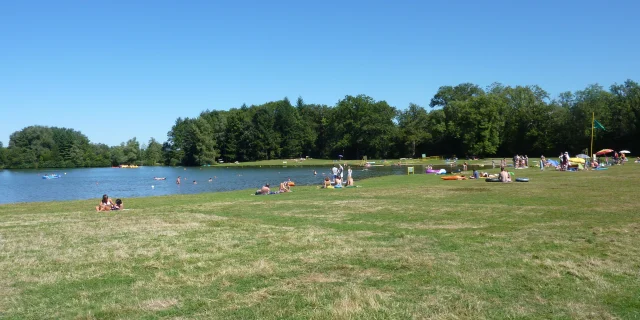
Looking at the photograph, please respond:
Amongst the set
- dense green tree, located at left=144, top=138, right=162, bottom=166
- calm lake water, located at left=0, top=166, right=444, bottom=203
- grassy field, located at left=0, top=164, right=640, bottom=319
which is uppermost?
dense green tree, located at left=144, top=138, right=162, bottom=166

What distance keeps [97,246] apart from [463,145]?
9552cm

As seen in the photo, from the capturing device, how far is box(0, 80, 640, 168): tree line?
83.5m

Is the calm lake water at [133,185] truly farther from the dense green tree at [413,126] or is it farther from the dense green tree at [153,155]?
the dense green tree at [153,155]

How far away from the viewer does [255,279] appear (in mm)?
7906

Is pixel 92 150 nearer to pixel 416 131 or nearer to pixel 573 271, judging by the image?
pixel 416 131

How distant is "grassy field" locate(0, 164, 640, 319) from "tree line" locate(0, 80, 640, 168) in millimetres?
77808

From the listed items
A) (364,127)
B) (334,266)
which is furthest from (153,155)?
(334,266)

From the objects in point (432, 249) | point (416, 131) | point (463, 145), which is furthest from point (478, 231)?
point (416, 131)

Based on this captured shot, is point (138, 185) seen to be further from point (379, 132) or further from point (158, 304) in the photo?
point (379, 132)

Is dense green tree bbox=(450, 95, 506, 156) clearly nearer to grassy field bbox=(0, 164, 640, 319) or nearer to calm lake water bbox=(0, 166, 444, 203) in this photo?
calm lake water bbox=(0, 166, 444, 203)

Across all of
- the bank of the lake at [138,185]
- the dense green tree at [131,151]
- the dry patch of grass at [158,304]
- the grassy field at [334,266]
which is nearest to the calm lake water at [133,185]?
the bank of the lake at [138,185]

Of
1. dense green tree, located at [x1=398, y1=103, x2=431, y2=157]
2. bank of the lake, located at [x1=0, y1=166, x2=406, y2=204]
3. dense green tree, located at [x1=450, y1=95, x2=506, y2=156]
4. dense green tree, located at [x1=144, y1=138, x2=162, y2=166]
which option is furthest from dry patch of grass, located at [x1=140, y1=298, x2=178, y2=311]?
dense green tree, located at [x1=144, y1=138, x2=162, y2=166]

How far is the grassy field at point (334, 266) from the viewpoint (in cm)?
644

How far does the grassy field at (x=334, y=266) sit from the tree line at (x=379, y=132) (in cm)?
7781
